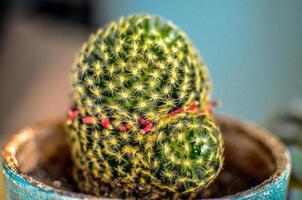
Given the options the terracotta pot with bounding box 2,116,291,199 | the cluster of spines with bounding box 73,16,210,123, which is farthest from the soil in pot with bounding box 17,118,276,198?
the cluster of spines with bounding box 73,16,210,123

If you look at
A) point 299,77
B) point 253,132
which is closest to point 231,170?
point 253,132

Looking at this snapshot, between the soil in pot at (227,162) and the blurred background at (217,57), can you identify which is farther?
the blurred background at (217,57)

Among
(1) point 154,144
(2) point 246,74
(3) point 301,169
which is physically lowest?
(2) point 246,74

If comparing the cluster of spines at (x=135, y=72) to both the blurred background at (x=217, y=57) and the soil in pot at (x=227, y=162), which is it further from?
the blurred background at (x=217, y=57)

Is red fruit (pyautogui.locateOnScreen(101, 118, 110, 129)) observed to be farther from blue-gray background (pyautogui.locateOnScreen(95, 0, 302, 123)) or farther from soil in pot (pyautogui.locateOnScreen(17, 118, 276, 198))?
blue-gray background (pyautogui.locateOnScreen(95, 0, 302, 123))

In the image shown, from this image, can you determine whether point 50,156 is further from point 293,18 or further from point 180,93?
point 293,18

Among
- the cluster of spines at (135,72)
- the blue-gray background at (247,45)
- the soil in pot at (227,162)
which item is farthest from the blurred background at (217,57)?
the cluster of spines at (135,72)
